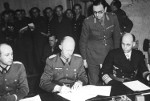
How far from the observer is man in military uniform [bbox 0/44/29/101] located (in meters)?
2.42

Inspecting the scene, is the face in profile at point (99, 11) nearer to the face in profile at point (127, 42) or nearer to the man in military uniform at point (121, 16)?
the face in profile at point (127, 42)

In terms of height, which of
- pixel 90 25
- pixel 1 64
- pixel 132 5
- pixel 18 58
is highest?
pixel 132 5

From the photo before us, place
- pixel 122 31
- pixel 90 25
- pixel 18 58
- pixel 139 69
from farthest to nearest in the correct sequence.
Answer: pixel 18 58, pixel 122 31, pixel 90 25, pixel 139 69

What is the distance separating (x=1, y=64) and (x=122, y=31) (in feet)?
8.19

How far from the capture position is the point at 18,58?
559 cm

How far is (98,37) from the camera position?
131 inches

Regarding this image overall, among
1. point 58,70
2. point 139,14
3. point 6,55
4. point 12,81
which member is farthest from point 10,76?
point 139,14

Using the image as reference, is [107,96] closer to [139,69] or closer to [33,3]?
[139,69]

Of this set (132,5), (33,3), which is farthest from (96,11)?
(33,3)

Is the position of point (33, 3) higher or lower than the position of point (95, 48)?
higher

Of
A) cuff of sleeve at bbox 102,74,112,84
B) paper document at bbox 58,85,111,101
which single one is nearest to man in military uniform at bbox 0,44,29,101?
paper document at bbox 58,85,111,101

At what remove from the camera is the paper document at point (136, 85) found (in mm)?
2281

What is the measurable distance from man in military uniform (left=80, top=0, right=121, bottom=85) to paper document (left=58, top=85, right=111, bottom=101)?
0.96 meters

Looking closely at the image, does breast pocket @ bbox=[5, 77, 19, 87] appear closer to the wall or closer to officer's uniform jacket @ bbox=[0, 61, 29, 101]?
officer's uniform jacket @ bbox=[0, 61, 29, 101]
